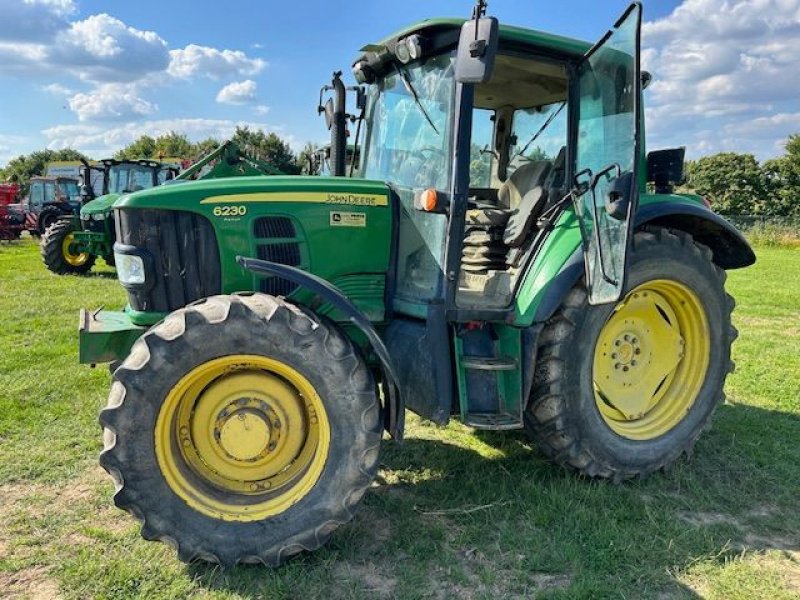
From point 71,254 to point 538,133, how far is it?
11.9 m

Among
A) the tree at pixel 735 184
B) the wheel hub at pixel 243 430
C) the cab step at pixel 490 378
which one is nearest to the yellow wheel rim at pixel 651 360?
the cab step at pixel 490 378

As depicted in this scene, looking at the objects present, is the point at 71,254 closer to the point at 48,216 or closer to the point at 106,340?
the point at 48,216

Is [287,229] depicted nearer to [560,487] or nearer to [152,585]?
[152,585]

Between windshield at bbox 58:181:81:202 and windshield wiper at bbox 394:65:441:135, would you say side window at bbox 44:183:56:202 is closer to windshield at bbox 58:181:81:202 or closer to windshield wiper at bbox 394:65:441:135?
windshield at bbox 58:181:81:202

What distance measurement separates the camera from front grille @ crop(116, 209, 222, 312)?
3.46m

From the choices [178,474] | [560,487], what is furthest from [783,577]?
[178,474]

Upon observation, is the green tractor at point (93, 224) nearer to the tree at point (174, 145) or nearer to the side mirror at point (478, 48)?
the side mirror at point (478, 48)

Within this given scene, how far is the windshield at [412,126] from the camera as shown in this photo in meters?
3.54

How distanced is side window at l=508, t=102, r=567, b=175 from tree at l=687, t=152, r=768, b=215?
38.8 meters

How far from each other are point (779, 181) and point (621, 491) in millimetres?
41800

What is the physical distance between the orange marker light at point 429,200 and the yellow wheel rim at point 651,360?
4.58 feet

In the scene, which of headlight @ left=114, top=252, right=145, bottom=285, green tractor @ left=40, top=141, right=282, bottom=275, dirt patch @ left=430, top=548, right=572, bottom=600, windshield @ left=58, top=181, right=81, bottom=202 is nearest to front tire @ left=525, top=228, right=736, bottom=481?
dirt patch @ left=430, top=548, right=572, bottom=600

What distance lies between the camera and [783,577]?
3.12 meters

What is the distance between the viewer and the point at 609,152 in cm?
368
